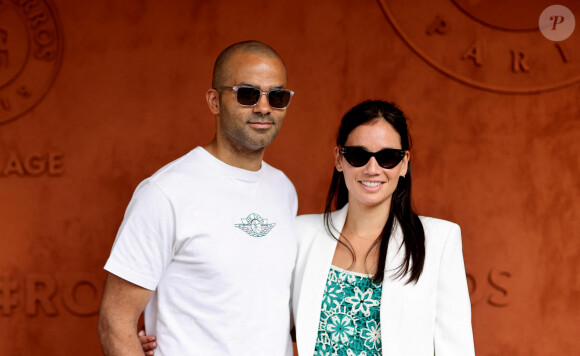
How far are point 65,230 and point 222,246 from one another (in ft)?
5.23

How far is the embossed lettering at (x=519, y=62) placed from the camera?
3308 mm

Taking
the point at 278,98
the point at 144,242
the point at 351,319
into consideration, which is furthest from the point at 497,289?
the point at 144,242

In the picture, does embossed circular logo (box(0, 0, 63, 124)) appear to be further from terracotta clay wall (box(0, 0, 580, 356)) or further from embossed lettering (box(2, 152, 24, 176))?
embossed lettering (box(2, 152, 24, 176))

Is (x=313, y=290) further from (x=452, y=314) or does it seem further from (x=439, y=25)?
(x=439, y=25)

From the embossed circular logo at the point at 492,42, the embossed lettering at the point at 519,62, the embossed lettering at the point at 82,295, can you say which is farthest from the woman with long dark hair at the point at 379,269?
the embossed lettering at the point at 82,295

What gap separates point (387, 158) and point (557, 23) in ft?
5.93

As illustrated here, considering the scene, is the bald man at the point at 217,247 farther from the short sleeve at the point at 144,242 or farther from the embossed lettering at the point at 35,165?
the embossed lettering at the point at 35,165

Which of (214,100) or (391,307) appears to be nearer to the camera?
(391,307)

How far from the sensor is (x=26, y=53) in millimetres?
3246

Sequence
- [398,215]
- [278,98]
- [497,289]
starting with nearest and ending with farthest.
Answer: [278,98] → [398,215] → [497,289]

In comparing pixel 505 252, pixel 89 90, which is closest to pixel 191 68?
pixel 89 90

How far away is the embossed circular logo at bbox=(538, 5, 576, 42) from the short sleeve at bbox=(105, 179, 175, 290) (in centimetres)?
252

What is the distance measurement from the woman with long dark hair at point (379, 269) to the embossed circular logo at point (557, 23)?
159cm

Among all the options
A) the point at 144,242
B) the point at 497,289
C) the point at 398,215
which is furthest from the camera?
the point at 497,289
